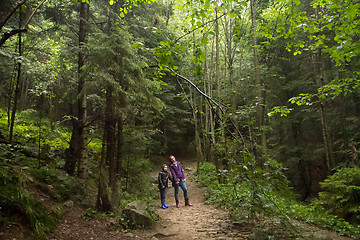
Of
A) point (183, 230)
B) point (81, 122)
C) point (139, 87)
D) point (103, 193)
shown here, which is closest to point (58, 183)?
point (103, 193)

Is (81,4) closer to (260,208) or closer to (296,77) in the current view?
(260,208)

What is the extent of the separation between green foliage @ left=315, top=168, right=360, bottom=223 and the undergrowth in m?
0.09

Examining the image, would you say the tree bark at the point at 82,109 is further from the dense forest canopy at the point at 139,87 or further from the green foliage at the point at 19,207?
the green foliage at the point at 19,207

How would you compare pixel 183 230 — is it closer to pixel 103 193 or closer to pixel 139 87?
pixel 103 193

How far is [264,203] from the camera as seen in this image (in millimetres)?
3660

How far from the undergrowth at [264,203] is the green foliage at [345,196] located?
0.30 feet

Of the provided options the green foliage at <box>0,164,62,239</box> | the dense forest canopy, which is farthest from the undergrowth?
the green foliage at <box>0,164,62,239</box>

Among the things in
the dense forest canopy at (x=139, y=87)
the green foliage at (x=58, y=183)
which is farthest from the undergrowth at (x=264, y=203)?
the green foliage at (x=58, y=183)

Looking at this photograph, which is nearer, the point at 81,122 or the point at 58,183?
the point at 58,183

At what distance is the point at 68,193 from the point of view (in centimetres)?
641

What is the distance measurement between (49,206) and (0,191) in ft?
5.12

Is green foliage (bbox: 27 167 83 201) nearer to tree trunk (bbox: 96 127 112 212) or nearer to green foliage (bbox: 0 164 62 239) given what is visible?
tree trunk (bbox: 96 127 112 212)

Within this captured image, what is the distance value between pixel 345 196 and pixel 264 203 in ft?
15.8

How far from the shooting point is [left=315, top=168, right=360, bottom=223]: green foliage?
21.3 feet
